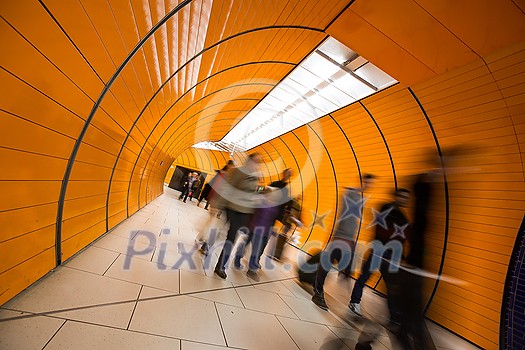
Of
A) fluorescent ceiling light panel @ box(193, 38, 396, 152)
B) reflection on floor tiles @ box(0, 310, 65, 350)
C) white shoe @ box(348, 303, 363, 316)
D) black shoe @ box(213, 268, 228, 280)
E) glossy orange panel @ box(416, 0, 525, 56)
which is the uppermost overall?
fluorescent ceiling light panel @ box(193, 38, 396, 152)

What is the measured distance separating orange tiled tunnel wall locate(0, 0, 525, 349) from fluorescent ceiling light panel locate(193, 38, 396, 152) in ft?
1.02

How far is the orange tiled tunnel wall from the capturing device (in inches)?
59.2

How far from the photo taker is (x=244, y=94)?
20.9 feet

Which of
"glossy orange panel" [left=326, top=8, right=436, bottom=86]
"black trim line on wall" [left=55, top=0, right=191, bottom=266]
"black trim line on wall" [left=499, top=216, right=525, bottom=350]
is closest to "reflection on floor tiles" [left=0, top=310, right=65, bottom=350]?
"black trim line on wall" [left=55, top=0, right=191, bottom=266]

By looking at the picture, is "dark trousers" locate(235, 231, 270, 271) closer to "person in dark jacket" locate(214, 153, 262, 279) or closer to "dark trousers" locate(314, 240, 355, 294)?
"person in dark jacket" locate(214, 153, 262, 279)

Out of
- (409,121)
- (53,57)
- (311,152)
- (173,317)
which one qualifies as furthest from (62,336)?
(311,152)

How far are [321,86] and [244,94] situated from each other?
2.21 m

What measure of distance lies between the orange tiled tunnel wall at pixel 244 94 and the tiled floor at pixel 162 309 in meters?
0.26

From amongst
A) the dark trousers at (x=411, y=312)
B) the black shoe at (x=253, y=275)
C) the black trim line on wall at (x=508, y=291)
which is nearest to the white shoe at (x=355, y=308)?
the black shoe at (x=253, y=275)

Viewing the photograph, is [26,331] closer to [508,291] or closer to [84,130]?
[84,130]

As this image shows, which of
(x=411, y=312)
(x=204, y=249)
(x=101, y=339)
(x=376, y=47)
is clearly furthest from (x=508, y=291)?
(x=101, y=339)

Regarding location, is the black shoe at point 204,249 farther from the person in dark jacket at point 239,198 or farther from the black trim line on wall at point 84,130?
the black trim line on wall at point 84,130

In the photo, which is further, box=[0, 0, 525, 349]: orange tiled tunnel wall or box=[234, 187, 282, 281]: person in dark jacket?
box=[234, 187, 282, 281]: person in dark jacket

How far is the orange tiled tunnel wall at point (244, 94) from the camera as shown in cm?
150
